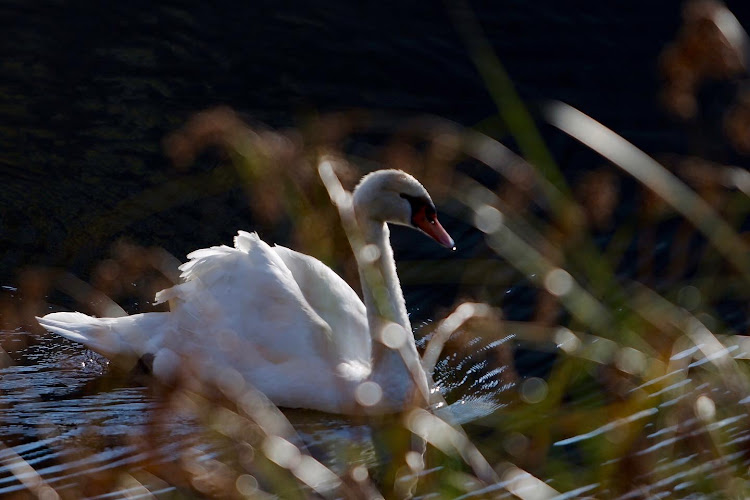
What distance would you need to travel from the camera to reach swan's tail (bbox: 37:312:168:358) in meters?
7.00

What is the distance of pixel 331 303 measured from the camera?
676 centimetres

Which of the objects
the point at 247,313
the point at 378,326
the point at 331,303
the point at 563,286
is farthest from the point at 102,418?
the point at 563,286

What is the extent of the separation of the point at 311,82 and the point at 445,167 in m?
9.01

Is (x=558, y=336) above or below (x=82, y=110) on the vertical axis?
below

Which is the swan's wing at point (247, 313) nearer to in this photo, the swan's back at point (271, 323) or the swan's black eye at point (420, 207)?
the swan's back at point (271, 323)

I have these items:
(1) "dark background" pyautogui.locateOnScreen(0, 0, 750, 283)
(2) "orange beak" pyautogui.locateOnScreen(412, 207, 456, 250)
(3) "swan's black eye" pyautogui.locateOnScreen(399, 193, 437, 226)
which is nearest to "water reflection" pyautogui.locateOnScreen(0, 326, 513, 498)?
(2) "orange beak" pyautogui.locateOnScreen(412, 207, 456, 250)

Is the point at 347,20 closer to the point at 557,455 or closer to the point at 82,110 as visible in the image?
the point at 82,110

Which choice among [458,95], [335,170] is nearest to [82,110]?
[458,95]

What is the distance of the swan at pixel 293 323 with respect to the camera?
6352 mm

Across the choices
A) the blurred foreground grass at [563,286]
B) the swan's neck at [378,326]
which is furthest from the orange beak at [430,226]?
the blurred foreground grass at [563,286]

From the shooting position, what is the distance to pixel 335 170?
3.32m

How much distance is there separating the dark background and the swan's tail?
109cm

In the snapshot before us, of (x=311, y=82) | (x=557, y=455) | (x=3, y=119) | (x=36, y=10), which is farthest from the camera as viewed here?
(x=36, y=10)

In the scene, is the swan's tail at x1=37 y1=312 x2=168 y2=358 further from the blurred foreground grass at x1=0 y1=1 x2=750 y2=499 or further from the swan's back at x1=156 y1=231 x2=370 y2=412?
the blurred foreground grass at x1=0 y1=1 x2=750 y2=499
